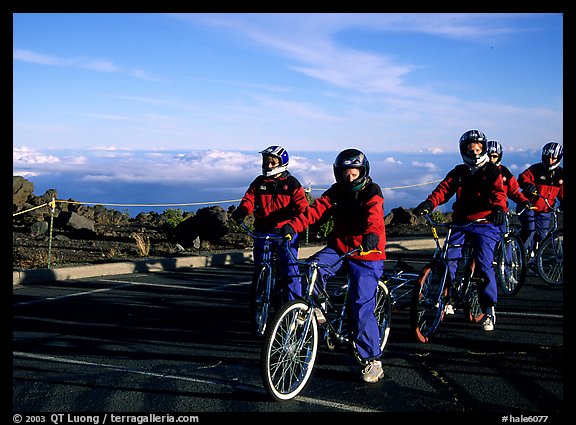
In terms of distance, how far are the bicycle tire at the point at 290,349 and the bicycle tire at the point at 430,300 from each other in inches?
75.8

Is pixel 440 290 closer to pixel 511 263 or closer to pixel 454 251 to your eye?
pixel 454 251

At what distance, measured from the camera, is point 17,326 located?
8.66 m

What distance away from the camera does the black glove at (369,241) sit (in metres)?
6.14

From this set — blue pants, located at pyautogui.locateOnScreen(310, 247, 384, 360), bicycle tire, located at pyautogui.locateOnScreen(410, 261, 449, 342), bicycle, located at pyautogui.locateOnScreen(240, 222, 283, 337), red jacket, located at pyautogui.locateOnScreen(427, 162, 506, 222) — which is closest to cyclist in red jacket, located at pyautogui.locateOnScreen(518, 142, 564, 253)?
red jacket, located at pyautogui.locateOnScreen(427, 162, 506, 222)

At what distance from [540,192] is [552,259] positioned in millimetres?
1059

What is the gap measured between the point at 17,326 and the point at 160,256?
6.32 meters

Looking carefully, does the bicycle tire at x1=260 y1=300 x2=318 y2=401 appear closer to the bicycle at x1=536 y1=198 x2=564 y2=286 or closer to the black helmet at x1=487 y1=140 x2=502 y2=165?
the black helmet at x1=487 y1=140 x2=502 y2=165

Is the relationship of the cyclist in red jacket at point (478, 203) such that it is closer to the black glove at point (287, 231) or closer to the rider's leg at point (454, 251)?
the rider's leg at point (454, 251)

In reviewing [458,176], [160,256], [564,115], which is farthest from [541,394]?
[160,256]

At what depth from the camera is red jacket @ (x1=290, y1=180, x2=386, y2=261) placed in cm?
647

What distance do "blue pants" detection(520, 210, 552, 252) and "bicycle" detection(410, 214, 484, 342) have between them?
3.78 metres

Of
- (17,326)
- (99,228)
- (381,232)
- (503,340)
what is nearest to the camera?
(381,232)
